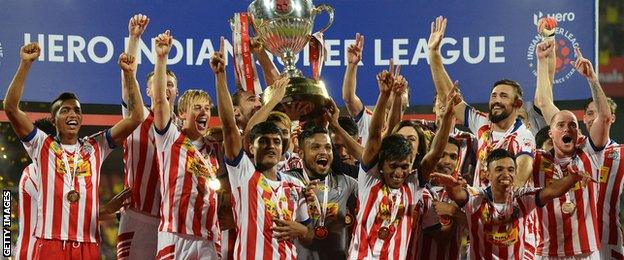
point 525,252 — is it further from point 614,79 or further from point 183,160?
point 614,79

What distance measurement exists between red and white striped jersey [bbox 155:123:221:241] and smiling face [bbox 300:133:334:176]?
0.62 metres

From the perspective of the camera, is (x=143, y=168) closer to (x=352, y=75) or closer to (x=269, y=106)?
(x=269, y=106)

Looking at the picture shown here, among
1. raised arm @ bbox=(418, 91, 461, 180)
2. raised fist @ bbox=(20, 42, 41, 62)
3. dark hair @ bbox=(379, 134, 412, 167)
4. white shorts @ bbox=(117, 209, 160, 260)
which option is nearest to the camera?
dark hair @ bbox=(379, 134, 412, 167)

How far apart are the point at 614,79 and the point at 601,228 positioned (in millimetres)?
2007

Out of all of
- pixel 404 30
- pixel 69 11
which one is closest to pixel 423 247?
pixel 404 30

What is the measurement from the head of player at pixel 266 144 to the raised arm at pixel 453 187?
2.54 feet

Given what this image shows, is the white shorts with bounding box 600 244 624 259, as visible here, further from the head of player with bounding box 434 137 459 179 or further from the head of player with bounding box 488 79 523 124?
the head of player with bounding box 434 137 459 179

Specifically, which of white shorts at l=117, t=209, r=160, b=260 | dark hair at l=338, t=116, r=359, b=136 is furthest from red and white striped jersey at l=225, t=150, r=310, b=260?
dark hair at l=338, t=116, r=359, b=136

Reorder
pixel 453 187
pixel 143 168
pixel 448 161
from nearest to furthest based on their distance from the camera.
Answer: pixel 453 187
pixel 448 161
pixel 143 168

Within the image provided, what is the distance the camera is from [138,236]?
23.2 feet

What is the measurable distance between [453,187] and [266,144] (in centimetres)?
97

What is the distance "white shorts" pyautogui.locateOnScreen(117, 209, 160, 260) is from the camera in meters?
7.04

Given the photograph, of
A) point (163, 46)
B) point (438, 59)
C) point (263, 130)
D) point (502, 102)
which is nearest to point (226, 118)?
point (263, 130)

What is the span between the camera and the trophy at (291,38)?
7266mm
